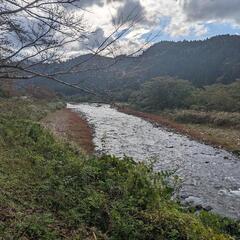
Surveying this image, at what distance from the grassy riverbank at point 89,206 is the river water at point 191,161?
73.5 inches

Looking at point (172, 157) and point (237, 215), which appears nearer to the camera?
point (237, 215)

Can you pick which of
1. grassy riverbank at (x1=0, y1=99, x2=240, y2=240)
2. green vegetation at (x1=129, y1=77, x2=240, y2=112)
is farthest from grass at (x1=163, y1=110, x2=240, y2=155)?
grassy riverbank at (x1=0, y1=99, x2=240, y2=240)

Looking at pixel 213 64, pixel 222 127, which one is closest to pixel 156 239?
pixel 222 127

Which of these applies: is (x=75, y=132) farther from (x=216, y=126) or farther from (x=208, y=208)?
(x=208, y=208)

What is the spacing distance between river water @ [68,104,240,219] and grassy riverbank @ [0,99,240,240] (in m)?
1.87

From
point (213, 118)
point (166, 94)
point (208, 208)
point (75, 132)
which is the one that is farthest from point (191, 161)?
point (166, 94)

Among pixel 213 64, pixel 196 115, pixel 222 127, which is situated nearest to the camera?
pixel 222 127

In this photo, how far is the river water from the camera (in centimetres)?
1370

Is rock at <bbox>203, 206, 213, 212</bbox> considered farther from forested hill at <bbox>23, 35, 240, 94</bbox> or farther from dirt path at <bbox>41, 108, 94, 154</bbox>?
forested hill at <bbox>23, 35, 240, 94</bbox>

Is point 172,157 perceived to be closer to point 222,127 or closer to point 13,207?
point 13,207

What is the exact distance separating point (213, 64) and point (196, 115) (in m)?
70.8

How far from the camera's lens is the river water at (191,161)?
44.9ft

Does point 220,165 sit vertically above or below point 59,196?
below

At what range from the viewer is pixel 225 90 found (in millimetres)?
56250
